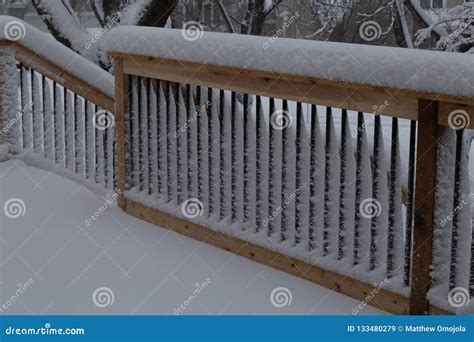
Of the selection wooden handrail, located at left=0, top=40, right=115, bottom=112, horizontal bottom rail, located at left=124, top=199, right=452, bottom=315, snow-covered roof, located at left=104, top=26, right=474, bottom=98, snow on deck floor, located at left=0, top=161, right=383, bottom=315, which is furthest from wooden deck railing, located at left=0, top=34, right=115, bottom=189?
snow-covered roof, located at left=104, top=26, right=474, bottom=98

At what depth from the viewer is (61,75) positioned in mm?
7422

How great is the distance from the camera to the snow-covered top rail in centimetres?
725

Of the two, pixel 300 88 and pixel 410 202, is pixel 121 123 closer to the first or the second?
pixel 300 88

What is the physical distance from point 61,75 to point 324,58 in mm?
3487

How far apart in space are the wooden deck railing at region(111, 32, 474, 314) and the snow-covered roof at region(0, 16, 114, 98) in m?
0.81

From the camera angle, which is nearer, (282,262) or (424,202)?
(424,202)

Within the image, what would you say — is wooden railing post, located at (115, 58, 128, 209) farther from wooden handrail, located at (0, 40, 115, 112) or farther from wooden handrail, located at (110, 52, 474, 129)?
wooden handrail, located at (0, 40, 115, 112)

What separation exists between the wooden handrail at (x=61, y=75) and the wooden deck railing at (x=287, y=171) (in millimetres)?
739

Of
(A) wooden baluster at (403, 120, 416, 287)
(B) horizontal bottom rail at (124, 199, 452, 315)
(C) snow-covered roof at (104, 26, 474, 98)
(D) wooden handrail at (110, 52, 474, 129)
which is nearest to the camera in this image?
(C) snow-covered roof at (104, 26, 474, 98)

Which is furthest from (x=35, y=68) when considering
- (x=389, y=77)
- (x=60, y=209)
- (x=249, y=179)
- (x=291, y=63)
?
(x=389, y=77)

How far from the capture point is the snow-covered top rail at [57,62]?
23.8ft

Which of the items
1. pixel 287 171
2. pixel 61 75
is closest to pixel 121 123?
pixel 61 75

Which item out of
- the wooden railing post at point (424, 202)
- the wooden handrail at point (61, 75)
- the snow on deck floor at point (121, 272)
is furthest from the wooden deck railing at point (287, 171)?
the wooden handrail at point (61, 75)

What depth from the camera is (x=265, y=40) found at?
5.04m
